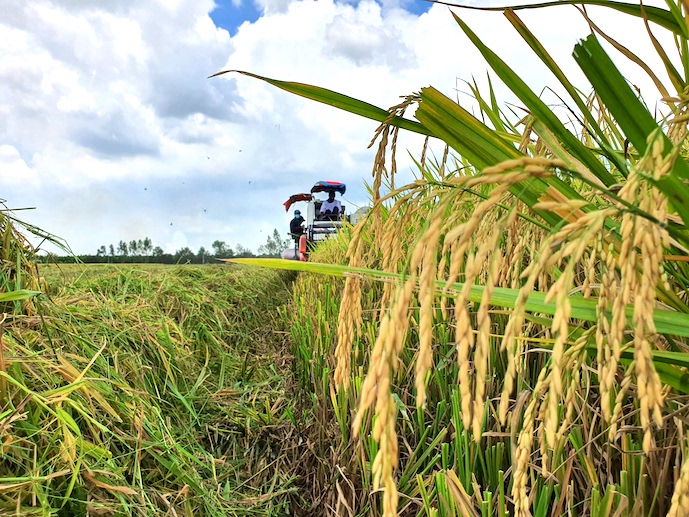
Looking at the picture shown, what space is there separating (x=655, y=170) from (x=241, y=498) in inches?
76.3

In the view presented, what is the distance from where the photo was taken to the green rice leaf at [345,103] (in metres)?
0.89

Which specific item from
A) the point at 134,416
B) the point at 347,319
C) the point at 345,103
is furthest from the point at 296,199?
the point at 347,319

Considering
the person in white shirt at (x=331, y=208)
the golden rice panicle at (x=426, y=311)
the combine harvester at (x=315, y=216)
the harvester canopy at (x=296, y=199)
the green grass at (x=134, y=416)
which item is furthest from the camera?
the harvester canopy at (x=296, y=199)

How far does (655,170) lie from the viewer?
18.5 inches

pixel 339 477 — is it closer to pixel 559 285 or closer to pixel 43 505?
pixel 43 505

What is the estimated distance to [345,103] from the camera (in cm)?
93

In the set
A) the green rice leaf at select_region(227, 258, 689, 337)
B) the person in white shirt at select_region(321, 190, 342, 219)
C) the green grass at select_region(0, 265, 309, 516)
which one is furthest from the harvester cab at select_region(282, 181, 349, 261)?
the green rice leaf at select_region(227, 258, 689, 337)

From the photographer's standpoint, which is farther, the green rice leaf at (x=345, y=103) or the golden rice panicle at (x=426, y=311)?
the green rice leaf at (x=345, y=103)

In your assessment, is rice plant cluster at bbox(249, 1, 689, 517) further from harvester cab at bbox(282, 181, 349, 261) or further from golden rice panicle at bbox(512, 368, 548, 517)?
harvester cab at bbox(282, 181, 349, 261)

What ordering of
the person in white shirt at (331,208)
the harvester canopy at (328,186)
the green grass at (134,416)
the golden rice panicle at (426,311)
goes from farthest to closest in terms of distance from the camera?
the harvester canopy at (328,186) < the person in white shirt at (331,208) < the green grass at (134,416) < the golden rice panicle at (426,311)

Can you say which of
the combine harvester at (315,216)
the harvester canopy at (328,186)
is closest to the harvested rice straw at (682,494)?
the combine harvester at (315,216)

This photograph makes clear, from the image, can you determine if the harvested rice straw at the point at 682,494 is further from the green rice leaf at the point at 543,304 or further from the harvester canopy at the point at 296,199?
the harvester canopy at the point at 296,199

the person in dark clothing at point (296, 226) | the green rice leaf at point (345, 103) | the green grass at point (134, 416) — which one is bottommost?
the green grass at point (134, 416)

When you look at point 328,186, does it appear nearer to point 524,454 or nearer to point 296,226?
point 296,226
